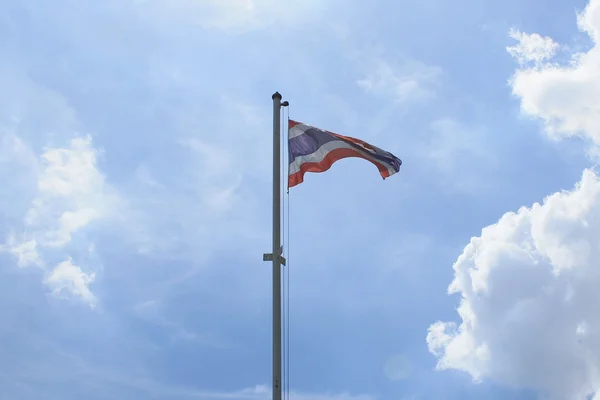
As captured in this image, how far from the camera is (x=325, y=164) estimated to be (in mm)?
27172

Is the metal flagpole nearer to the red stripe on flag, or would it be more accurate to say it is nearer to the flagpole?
the flagpole

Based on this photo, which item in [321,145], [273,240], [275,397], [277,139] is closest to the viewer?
[275,397]

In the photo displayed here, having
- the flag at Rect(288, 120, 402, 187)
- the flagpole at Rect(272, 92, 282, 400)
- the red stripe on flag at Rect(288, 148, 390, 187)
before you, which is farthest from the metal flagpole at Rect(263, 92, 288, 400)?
the red stripe on flag at Rect(288, 148, 390, 187)

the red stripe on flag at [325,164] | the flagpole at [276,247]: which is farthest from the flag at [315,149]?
the flagpole at [276,247]

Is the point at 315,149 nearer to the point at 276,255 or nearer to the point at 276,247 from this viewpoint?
the point at 276,247

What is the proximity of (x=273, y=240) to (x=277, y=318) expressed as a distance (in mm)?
2634

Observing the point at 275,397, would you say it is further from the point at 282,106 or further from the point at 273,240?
the point at 282,106

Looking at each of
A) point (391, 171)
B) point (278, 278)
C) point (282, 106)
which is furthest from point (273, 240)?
point (391, 171)

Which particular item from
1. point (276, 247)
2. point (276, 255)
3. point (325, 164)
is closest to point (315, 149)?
point (325, 164)

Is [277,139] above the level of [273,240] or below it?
above

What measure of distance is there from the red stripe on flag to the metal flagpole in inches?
61.3

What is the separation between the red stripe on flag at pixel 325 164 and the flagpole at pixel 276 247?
5.07ft

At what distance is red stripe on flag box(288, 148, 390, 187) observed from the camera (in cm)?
2617

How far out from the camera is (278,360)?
2202 centimetres
